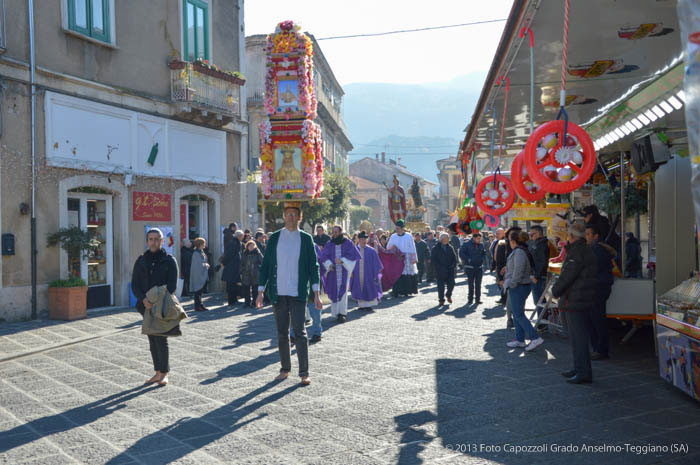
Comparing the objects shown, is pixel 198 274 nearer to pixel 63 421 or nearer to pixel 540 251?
pixel 540 251

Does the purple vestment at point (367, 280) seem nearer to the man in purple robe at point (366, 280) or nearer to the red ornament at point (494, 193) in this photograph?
the man in purple robe at point (366, 280)

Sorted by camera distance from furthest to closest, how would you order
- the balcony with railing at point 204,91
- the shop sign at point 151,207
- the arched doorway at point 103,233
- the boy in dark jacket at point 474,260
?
the balcony with railing at point 204,91 < the shop sign at point 151,207 < the boy in dark jacket at point 474,260 < the arched doorway at point 103,233

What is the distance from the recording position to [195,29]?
18438 millimetres

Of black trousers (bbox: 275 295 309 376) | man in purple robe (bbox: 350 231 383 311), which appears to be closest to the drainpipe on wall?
man in purple robe (bbox: 350 231 383 311)

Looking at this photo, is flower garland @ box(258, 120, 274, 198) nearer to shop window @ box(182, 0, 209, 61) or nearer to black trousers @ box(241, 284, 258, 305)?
black trousers @ box(241, 284, 258, 305)

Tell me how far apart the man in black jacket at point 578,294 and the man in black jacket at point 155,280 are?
412 centimetres

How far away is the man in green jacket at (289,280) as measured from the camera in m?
7.14

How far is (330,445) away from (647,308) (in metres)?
5.44

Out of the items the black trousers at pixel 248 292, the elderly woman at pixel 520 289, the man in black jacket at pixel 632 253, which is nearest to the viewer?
the elderly woman at pixel 520 289

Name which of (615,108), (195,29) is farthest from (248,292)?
(615,108)

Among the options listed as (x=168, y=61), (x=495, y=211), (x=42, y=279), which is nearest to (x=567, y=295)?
(x=495, y=211)

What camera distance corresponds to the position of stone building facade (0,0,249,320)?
12.7m

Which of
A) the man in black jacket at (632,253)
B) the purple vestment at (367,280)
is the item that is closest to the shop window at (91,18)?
the purple vestment at (367,280)

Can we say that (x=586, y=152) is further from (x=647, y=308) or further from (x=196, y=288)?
(x=196, y=288)
